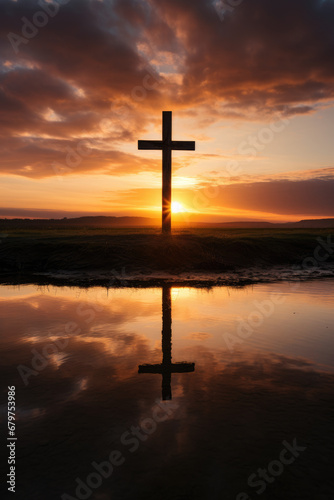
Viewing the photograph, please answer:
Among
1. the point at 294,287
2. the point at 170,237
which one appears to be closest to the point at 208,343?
the point at 294,287

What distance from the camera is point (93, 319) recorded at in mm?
8867

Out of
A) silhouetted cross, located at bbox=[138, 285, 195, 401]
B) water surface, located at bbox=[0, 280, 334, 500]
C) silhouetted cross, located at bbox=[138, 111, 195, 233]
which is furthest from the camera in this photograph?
silhouetted cross, located at bbox=[138, 111, 195, 233]

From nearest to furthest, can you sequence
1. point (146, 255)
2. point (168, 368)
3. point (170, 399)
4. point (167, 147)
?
point (170, 399) → point (168, 368) → point (146, 255) → point (167, 147)

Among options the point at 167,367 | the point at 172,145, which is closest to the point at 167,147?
the point at 172,145

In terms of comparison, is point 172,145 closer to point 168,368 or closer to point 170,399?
point 168,368

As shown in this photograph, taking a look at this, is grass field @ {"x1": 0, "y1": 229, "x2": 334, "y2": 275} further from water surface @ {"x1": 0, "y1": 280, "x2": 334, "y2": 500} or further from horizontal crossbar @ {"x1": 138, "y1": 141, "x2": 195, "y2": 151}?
water surface @ {"x1": 0, "y1": 280, "x2": 334, "y2": 500}

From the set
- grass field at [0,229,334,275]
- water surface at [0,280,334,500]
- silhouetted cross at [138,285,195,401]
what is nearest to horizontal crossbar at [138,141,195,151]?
grass field at [0,229,334,275]

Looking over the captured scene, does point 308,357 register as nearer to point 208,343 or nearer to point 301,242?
point 208,343

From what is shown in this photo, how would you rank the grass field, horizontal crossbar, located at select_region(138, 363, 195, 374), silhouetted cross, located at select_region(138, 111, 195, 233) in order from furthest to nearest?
silhouetted cross, located at select_region(138, 111, 195, 233) → the grass field → horizontal crossbar, located at select_region(138, 363, 195, 374)

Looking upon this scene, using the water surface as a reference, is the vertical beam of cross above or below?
above

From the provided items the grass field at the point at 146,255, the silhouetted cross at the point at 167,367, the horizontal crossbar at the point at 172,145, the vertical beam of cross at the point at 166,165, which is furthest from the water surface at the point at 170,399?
the horizontal crossbar at the point at 172,145

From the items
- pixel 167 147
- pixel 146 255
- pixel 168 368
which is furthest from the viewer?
pixel 167 147

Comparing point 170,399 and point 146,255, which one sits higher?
point 146,255

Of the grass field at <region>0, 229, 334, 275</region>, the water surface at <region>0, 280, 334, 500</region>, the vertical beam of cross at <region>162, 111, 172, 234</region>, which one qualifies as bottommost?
the water surface at <region>0, 280, 334, 500</region>
